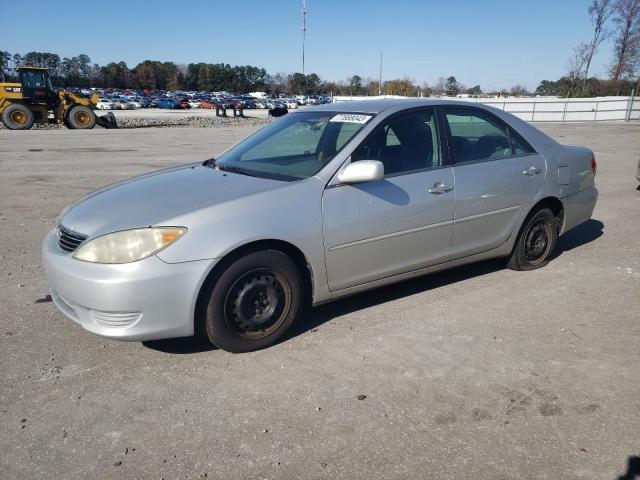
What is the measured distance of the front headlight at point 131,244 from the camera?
9.83 ft

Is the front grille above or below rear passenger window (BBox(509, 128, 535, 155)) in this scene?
below

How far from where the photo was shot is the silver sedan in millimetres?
3035

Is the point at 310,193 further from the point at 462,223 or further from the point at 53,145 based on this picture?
the point at 53,145

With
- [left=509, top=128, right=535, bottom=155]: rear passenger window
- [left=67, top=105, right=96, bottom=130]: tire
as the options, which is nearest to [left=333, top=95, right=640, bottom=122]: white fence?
[left=67, top=105, right=96, bottom=130]: tire

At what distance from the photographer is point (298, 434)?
2.59 meters

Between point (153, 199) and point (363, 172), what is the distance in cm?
138

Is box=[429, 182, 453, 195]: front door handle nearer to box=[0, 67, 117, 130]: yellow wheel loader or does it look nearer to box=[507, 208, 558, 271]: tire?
box=[507, 208, 558, 271]: tire

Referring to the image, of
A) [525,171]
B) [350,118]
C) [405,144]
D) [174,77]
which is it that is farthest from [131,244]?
[174,77]

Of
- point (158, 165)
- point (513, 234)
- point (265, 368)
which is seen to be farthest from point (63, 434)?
point (158, 165)

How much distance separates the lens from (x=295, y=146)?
434cm

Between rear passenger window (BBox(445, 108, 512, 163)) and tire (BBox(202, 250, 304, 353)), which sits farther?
rear passenger window (BBox(445, 108, 512, 163))

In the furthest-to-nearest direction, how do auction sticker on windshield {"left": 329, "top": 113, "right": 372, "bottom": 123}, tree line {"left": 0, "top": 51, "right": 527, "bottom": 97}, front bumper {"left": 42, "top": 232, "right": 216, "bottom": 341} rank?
tree line {"left": 0, "top": 51, "right": 527, "bottom": 97}
auction sticker on windshield {"left": 329, "top": 113, "right": 372, "bottom": 123}
front bumper {"left": 42, "top": 232, "right": 216, "bottom": 341}

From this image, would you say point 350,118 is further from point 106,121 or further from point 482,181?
point 106,121

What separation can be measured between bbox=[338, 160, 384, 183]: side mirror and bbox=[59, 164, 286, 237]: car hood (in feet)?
1.46
